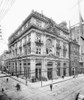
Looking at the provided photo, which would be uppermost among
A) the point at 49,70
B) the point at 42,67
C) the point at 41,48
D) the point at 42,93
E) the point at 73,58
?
the point at 41,48

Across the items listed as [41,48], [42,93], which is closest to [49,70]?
[41,48]

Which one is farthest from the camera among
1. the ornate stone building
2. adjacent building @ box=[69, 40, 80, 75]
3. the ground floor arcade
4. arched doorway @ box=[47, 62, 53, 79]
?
adjacent building @ box=[69, 40, 80, 75]

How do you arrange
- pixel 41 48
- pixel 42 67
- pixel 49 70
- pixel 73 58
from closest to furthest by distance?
pixel 42 67 → pixel 41 48 → pixel 49 70 → pixel 73 58

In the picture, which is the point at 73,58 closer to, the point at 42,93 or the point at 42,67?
the point at 42,67

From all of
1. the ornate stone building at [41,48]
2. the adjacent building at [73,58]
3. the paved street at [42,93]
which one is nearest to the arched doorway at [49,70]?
the ornate stone building at [41,48]

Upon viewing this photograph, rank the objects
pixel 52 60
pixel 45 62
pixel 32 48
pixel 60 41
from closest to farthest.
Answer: pixel 32 48 → pixel 45 62 → pixel 52 60 → pixel 60 41

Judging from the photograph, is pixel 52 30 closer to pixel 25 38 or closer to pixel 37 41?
pixel 37 41

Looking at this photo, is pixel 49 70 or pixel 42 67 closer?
pixel 42 67

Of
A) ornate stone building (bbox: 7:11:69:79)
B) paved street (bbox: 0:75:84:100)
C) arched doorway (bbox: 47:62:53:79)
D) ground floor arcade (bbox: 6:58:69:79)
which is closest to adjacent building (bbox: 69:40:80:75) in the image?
ground floor arcade (bbox: 6:58:69:79)

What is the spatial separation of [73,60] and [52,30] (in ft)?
49.7

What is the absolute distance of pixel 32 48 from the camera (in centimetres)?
1773

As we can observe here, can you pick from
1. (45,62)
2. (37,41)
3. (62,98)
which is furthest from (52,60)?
(62,98)

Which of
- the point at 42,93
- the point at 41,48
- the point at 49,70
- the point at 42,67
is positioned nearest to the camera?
the point at 42,93

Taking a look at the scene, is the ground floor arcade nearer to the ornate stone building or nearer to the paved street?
the ornate stone building
